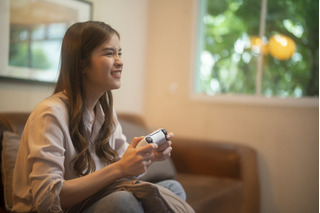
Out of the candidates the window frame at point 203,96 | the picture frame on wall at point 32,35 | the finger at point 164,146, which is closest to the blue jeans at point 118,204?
the finger at point 164,146

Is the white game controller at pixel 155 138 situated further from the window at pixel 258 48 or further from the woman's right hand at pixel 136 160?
the window at pixel 258 48

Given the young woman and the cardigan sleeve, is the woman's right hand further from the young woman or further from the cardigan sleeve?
the cardigan sleeve

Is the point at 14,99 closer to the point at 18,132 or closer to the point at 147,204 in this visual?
the point at 18,132

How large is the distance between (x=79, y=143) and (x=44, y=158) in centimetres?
17

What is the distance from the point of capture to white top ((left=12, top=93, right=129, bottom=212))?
907 millimetres

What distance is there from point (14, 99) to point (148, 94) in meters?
1.32

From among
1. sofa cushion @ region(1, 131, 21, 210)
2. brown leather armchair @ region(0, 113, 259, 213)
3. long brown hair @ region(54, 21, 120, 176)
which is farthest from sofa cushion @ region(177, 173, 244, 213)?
sofa cushion @ region(1, 131, 21, 210)

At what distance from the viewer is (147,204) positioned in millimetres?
984

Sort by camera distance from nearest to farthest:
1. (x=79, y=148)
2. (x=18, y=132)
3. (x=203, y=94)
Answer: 1. (x=79, y=148)
2. (x=18, y=132)
3. (x=203, y=94)

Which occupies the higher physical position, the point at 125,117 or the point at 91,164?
the point at 125,117

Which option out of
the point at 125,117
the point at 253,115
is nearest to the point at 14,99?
the point at 125,117

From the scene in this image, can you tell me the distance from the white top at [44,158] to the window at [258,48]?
1.68 m

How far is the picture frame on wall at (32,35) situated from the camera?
1625 millimetres

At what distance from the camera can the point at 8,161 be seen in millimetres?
1300
